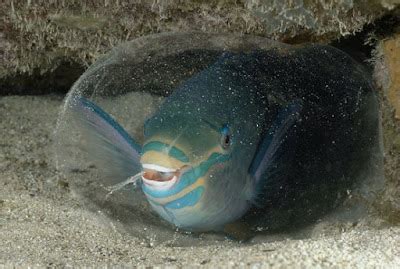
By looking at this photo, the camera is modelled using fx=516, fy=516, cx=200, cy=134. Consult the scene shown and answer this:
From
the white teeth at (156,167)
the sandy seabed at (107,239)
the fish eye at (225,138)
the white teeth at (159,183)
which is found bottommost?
the sandy seabed at (107,239)

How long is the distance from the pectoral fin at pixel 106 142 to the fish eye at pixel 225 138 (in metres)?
0.57

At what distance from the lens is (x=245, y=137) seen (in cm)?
298

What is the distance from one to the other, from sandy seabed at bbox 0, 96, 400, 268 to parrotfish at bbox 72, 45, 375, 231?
0.23 meters

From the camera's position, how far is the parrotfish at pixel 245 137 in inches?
97.5

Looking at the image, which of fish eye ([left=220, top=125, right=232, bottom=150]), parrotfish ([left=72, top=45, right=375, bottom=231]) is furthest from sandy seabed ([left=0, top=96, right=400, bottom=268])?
fish eye ([left=220, top=125, right=232, bottom=150])

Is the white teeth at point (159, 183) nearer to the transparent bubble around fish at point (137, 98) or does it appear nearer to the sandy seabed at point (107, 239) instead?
the sandy seabed at point (107, 239)

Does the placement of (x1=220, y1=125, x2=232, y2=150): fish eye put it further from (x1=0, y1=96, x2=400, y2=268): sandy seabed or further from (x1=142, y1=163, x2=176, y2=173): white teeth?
(x1=0, y1=96, x2=400, y2=268): sandy seabed

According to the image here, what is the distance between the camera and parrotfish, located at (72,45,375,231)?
8.13 feet

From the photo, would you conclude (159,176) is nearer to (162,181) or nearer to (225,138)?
(162,181)

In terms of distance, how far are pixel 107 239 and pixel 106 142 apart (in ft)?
1.91

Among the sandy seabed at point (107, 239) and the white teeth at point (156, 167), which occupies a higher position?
the white teeth at point (156, 167)

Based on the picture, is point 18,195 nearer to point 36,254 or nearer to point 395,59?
point 36,254

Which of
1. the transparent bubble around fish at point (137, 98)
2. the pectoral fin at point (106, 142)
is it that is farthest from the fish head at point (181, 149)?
the transparent bubble around fish at point (137, 98)

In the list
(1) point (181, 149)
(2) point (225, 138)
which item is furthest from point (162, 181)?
(2) point (225, 138)
